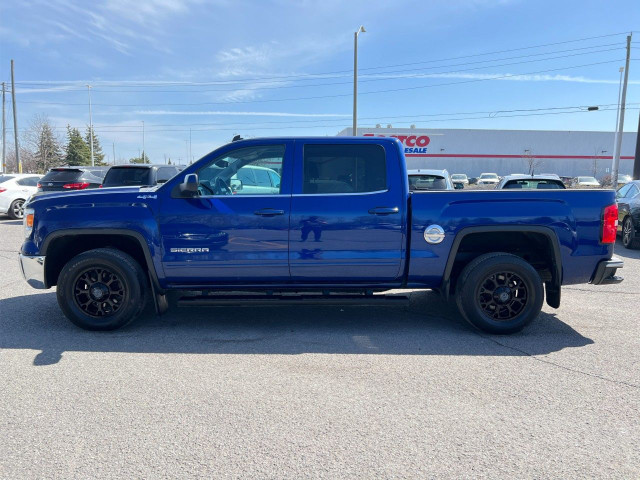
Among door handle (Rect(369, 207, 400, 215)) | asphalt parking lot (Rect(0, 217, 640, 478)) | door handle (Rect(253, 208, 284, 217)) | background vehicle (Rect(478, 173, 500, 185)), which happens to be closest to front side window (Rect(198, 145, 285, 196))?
door handle (Rect(253, 208, 284, 217))

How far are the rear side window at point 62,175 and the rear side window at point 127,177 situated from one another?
327cm

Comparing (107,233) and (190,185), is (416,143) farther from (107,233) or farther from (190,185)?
(107,233)

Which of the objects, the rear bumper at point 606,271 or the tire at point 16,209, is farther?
the tire at point 16,209

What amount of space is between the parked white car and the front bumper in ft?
40.3

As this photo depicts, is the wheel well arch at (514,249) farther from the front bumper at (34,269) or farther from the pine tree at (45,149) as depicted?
the pine tree at (45,149)

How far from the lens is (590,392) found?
3.41 m

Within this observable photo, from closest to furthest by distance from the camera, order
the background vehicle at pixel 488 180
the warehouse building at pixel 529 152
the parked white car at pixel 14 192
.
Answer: the parked white car at pixel 14 192 → the background vehicle at pixel 488 180 → the warehouse building at pixel 529 152

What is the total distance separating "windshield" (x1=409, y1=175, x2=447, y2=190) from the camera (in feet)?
30.6

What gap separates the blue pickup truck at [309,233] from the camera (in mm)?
4492

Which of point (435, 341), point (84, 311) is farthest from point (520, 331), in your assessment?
point (84, 311)

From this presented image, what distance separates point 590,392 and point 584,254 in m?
1.60

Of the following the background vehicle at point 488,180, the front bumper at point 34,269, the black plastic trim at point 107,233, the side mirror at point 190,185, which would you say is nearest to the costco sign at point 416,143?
the background vehicle at point 488,180

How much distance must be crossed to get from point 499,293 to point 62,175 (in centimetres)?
1347

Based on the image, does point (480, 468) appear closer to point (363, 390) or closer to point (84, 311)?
point (363, 390)
